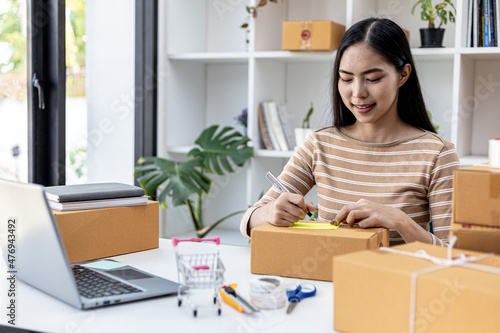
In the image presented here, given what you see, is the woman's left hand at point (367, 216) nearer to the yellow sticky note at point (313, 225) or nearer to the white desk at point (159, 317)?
the yellow sticky note at point (313, 225)

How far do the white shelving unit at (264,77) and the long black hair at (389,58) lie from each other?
2.23 ft

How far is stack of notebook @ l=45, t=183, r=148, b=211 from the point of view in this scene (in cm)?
135

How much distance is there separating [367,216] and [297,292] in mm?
277

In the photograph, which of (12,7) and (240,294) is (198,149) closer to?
(12,7)

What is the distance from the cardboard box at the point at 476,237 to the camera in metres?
0.91

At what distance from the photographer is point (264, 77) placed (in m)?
2.80

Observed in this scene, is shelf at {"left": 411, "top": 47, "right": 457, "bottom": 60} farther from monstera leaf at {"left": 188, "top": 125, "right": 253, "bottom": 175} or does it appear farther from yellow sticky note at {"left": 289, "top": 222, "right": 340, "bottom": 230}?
yellow sticky note at {"left": 289, "top": 222, "right": 340, "bottom": 230}

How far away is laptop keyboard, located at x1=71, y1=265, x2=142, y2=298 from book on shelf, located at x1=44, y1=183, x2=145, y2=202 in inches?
9.2

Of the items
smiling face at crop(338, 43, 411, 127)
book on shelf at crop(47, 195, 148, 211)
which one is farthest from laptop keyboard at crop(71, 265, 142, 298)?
smiling face at crop(338, 43, 411, 127)

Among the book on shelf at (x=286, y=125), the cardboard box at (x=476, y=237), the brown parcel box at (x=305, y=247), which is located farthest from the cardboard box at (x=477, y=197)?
the book on shelf at (x=286, y=125)

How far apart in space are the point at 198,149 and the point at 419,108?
136cm

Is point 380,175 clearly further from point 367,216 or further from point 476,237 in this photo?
point 476,237

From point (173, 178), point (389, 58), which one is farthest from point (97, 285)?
point (173, 178)

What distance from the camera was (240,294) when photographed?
1084mm
